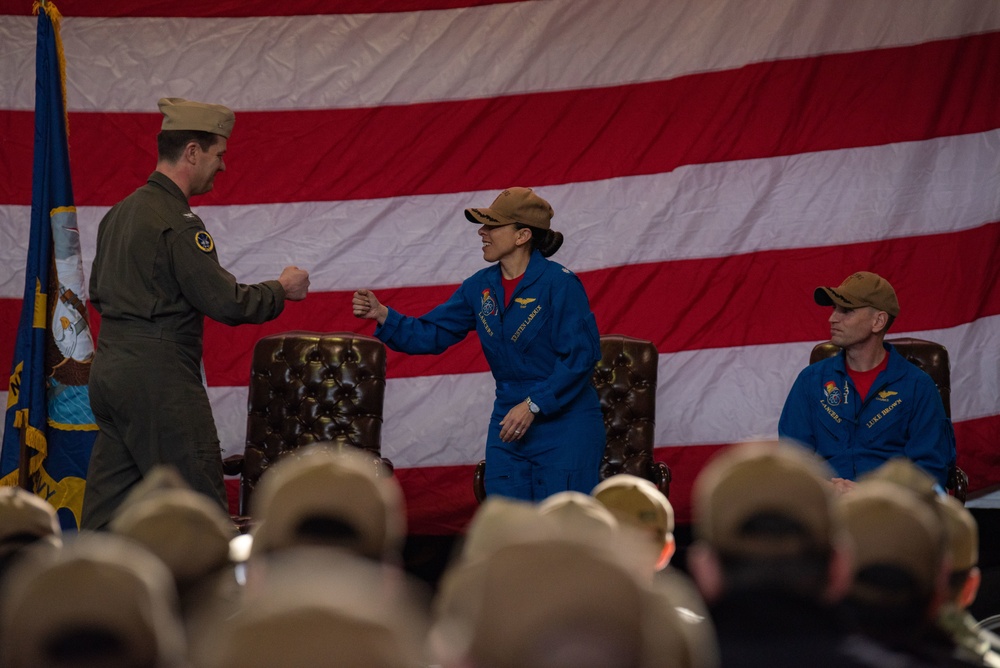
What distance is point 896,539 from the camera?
0.76 m

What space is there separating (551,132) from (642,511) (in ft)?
9.37

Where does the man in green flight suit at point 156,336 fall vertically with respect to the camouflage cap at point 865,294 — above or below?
below

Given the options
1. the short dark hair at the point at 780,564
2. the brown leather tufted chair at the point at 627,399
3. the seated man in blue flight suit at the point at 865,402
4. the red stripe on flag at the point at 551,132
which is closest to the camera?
the short dark hair at the point at 780,564

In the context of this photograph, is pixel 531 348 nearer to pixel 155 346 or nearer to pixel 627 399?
pixel 627 399

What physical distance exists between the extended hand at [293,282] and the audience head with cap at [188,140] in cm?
32

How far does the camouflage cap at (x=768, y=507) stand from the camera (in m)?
0.70

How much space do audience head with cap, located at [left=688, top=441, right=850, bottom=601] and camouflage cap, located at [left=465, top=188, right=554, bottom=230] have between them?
81.9 inches

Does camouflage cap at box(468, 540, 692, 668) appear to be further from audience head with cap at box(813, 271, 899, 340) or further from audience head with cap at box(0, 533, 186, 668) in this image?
audience head with cap at box(813, 271, 899, 340)

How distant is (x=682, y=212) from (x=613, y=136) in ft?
1.24

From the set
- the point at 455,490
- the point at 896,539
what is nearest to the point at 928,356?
the point at 455,490

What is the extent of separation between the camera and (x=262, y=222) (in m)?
3.74

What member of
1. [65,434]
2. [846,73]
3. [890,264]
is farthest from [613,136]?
[65,434]

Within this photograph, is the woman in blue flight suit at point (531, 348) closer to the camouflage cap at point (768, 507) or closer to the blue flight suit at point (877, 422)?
the blue flight suit at point (877, 422)

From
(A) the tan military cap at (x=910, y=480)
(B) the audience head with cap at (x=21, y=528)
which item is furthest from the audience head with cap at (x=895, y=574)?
(B) the audience head with cap at (x=21, y=528)
